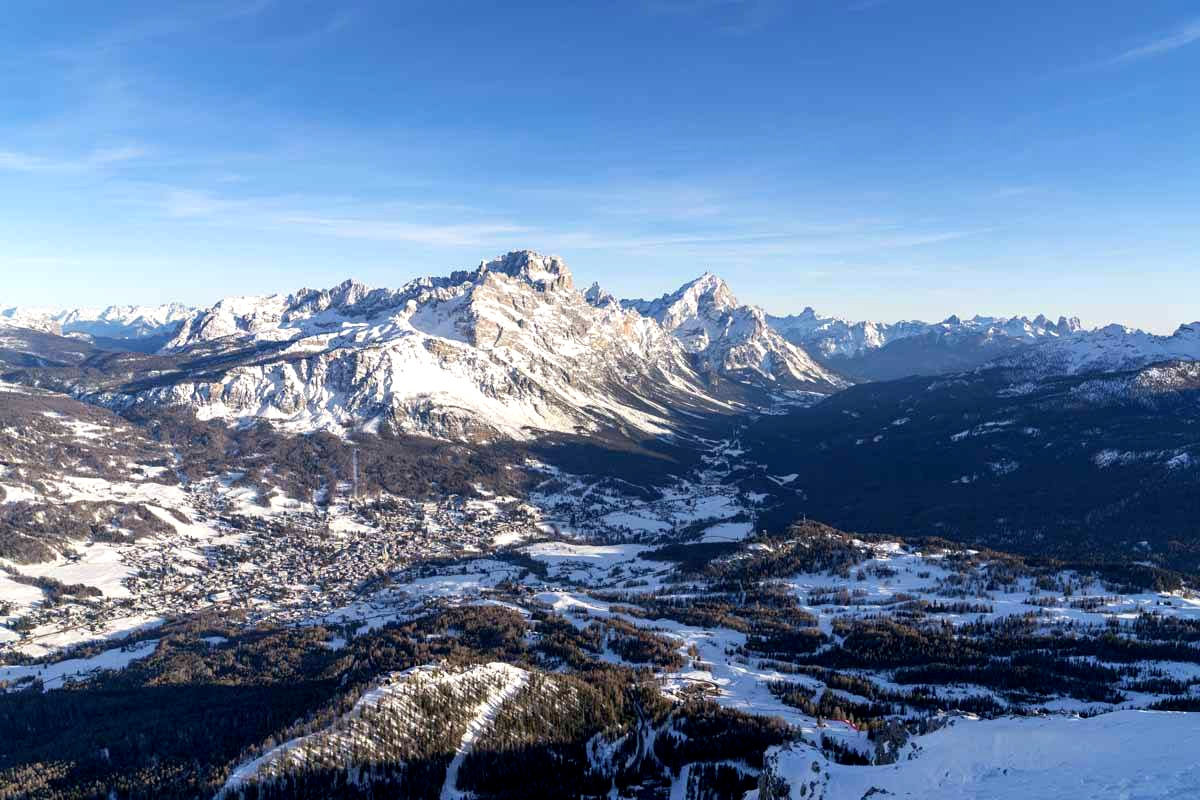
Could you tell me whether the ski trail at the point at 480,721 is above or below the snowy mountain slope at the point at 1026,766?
below

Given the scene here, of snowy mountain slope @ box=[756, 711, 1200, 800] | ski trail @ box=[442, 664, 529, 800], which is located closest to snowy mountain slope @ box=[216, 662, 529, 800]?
ski trail @ box=[442, 664, 529, 800]

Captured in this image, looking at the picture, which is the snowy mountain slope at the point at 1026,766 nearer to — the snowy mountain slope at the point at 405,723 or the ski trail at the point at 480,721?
the ski trail at the point at 480,721

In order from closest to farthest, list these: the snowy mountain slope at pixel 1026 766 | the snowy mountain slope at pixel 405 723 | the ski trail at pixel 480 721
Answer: the snowy mountain slope at pixel 1026 766
the snowy mountain slope at pixel 405 723
the ski trail at pixel 480 721

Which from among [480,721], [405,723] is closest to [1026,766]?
[480,721]

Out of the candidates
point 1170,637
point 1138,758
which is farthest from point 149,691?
point 1170,637

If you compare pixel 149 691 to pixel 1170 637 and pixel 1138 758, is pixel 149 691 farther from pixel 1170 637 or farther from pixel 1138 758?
pixel 1170 637

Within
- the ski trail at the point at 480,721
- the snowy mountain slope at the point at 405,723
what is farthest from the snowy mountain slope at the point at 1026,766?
the snowy mountain slope at the point at 405,723
